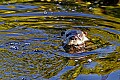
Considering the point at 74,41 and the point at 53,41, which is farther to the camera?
the point at 53,41

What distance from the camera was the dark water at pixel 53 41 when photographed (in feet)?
22.9

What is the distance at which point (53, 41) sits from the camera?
8625mm

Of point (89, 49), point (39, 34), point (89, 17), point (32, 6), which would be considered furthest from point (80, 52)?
point (32, 6)

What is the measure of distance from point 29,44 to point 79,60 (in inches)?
50.2

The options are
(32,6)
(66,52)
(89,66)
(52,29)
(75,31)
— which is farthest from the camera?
(32,6)

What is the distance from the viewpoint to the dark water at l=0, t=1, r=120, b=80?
6.97 metres

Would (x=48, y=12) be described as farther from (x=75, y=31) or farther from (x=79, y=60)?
(x=79, y=60)

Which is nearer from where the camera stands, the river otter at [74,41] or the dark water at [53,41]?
the dark water at [53,41]

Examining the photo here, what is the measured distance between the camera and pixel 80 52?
8.09 metres

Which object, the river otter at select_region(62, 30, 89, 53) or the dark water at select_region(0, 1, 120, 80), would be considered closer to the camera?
the dark water at select_region(0, 1, 120, 80)

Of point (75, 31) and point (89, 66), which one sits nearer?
point (89, 66)

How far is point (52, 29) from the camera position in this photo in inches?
375

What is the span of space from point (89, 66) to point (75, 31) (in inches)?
59.2

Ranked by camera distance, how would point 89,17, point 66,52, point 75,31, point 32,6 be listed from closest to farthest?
point 66,52 < point 75,31 < point 89,17 < point 32,6
